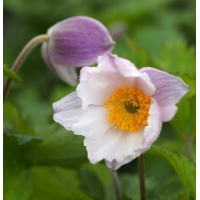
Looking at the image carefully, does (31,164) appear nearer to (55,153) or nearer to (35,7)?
(55,153)

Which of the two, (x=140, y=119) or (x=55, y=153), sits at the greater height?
(x=140, y=119)

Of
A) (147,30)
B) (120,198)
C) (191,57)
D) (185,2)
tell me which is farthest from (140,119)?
(185,2)

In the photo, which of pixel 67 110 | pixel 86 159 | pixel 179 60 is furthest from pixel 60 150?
pixel 179 60

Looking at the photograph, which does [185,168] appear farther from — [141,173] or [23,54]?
[23,54]

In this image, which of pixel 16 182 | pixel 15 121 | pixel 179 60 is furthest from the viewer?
pixel 179 60

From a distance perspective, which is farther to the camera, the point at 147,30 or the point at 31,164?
the point at 147,30

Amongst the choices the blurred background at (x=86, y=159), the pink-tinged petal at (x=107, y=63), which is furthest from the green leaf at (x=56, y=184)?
the pink-tinged petal at (x=107, y=63)
